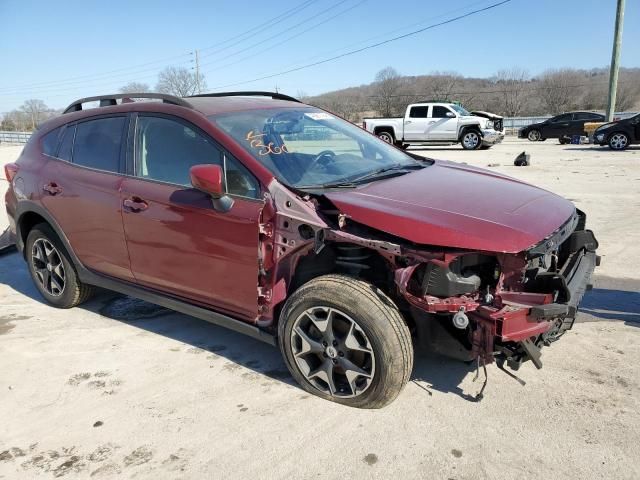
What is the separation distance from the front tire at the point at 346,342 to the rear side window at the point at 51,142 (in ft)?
9.44

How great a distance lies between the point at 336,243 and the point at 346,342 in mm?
586

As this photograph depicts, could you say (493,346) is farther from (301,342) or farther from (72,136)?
(72,136)

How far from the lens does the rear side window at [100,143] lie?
399 centimetres

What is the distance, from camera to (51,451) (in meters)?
2.77

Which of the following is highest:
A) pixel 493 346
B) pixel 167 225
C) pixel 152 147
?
pixel 152 147

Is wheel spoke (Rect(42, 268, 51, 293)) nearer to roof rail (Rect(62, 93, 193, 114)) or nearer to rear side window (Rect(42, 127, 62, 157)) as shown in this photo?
rear side window (Rect(42, 127, 62, 157))

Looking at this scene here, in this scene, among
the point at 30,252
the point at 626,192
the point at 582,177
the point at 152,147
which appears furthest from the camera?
the point at 582,177

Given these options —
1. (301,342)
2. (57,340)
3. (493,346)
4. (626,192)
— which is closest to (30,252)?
(57,340)

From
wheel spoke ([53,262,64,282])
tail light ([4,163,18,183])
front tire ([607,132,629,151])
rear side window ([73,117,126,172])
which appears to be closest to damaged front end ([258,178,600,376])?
rear side window ([73,117,126,172])

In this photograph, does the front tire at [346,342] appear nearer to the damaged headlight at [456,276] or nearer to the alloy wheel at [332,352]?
the alloy wheel at [332,352]

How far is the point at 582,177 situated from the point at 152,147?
1116cm

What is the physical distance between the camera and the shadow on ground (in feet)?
11.1

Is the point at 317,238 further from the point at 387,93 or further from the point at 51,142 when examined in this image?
the point at 387,93

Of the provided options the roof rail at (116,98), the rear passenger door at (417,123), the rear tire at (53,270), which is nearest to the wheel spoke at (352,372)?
the roof rail at (116,98)
